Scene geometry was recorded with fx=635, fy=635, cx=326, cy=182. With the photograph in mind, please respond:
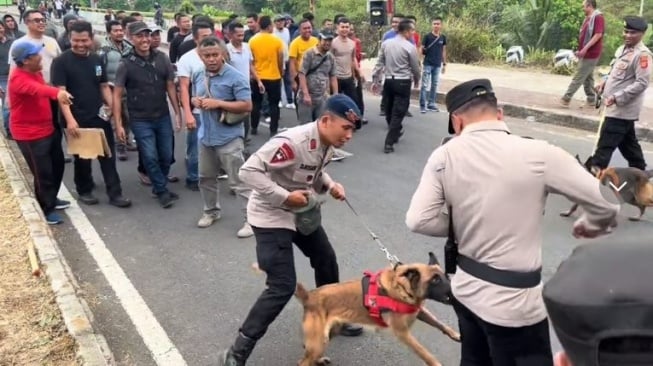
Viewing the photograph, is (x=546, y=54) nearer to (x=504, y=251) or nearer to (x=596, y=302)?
(x=504, y=251)

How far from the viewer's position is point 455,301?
106 inches

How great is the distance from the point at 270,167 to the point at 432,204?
1.21 metres

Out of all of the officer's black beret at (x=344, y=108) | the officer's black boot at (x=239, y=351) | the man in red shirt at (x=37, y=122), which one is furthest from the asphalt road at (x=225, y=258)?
the officer's black beret at (x=344, y=108)

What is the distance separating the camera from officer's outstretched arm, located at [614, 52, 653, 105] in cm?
612

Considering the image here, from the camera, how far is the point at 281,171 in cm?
354

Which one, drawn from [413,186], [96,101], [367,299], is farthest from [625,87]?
[96,101]

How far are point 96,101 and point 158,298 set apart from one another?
8.90 feet

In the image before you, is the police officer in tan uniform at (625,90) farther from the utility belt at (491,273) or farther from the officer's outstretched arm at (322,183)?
the utility belt at (491,273)

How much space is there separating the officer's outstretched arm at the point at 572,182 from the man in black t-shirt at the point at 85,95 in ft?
16.1

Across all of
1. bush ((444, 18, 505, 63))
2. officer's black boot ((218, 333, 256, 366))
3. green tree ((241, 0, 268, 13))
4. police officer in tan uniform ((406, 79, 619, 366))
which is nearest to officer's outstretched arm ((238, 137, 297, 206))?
officer's black boot ((218, 333, 256, 366))

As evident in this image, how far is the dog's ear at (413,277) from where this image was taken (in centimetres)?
335

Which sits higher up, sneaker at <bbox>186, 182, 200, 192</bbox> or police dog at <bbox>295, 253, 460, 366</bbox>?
police dog at <bbox>295, 253, 460, 366</bbox>

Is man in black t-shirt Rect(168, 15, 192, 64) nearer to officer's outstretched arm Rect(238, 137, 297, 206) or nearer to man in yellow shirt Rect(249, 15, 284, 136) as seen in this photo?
man in yellow shirt Rect(249, 15, 284, 136)

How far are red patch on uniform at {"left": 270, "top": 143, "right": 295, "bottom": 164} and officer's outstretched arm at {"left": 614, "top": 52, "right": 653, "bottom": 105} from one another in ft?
13.6
